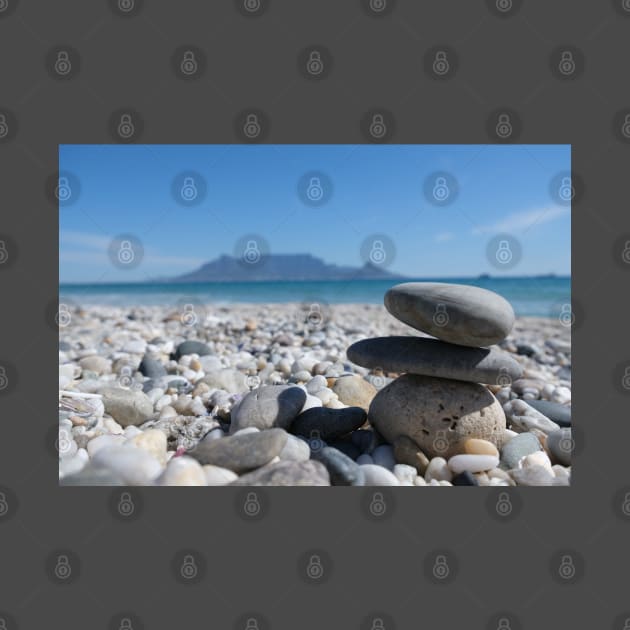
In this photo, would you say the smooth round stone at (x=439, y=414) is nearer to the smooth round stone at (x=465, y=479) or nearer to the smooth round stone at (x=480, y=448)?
the smooth round stone at (x=480, y=448)

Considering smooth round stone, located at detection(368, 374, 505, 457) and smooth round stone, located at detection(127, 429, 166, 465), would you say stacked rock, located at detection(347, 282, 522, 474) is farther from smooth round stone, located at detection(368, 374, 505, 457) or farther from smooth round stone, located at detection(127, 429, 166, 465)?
smooth round stone, located at detection(127, 429, 166, 465)

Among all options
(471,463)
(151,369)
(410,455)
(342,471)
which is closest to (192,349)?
(151,369)

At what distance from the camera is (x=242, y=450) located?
2916mm

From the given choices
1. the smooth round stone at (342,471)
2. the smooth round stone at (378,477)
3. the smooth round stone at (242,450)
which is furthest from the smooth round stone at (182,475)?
the smooth round stone at (378,477)

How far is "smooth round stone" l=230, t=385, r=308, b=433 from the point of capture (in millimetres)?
3492

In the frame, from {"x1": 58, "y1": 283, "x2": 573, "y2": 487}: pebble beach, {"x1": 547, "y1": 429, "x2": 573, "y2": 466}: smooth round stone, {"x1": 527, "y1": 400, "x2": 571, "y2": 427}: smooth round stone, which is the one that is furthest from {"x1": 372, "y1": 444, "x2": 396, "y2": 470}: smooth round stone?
{"x1": 527, "y1": 400, "x2": 571, "y2": 427}: smooth round stone

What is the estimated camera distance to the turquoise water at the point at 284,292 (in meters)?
26.2

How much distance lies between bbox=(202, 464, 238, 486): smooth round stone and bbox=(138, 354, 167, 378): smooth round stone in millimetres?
3089

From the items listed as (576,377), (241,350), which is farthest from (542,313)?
(576,377)

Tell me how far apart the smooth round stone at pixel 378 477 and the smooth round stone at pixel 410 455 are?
0.32m

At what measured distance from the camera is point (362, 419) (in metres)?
3.70

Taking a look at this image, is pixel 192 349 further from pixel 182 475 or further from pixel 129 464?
pixel 182 475

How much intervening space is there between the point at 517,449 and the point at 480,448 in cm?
34
